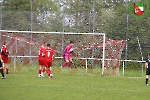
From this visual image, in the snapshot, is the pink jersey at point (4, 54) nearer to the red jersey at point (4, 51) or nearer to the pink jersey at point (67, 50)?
the red jersey at point (4, 51)

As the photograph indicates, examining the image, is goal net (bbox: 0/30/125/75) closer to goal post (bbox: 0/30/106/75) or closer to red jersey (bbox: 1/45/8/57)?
goal post (bbox: 0/30/106/75)

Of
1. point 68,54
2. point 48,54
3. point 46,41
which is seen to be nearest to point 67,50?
point 68,54

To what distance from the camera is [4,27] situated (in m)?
37.3

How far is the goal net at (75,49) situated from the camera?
31.4 m

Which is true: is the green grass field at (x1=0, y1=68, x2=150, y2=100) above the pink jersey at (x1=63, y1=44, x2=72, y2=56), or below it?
below

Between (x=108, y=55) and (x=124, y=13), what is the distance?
702 cm

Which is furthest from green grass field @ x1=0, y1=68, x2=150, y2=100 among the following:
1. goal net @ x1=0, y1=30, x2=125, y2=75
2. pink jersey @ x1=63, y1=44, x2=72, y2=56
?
goal net @ x1=0, y1=30, x2=125, y2=75

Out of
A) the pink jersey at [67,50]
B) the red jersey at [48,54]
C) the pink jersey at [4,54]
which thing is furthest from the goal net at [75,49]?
the red jersey at [48,54]

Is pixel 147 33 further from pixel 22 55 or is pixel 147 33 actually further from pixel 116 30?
pixel 22 55

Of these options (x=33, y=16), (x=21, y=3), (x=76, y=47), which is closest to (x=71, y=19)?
(x=33, y=16)

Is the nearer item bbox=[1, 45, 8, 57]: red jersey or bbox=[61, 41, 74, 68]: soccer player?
bbox=[1, 45, 8, 57]: red jersey

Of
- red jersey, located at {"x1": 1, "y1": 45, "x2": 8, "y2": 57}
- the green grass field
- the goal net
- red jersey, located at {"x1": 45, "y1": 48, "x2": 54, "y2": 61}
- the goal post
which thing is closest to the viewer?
the green grass field

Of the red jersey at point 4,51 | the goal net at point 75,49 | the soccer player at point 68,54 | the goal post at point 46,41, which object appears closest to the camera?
the red jersey at point 4,51

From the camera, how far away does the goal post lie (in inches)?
1251
